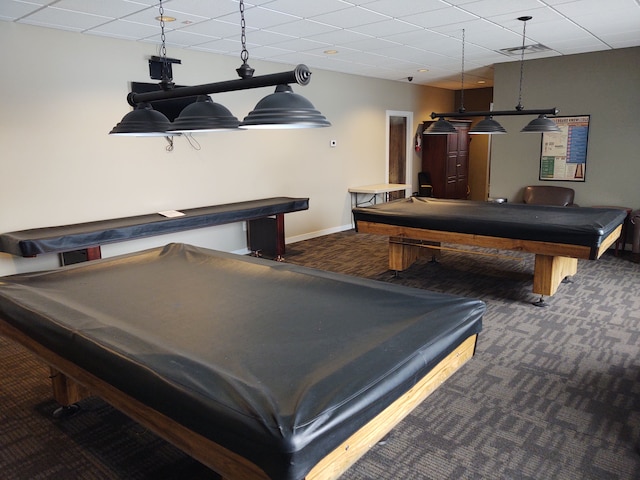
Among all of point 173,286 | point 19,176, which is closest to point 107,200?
point 19,176

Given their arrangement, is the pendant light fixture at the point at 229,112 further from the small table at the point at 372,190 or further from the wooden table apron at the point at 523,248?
the small table at the point at 372,190

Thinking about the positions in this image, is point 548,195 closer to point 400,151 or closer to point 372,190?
point 372,190

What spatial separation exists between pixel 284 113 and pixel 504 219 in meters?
2.89

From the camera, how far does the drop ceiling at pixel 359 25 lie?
3664mm

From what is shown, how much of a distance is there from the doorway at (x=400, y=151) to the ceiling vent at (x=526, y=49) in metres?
2.98

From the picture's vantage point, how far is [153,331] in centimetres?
181

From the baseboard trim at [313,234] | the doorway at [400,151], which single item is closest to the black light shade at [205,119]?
the baseboard trim at [313,234]

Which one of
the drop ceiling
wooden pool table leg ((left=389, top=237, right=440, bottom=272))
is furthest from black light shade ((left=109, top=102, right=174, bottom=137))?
wooden pool table leg ((left=389, top=237, right=440, bottom=272))

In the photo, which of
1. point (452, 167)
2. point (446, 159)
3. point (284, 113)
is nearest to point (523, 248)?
point (284, 113)

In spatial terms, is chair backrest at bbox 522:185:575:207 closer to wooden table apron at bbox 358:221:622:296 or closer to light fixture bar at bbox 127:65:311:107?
wooden table apron at bbox 358:221:622:296

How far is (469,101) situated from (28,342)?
9842 millimetres

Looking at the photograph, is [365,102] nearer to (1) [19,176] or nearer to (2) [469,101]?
(2) [469,101]

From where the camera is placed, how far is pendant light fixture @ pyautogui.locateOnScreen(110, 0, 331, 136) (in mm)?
2062

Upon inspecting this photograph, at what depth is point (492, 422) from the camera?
2428 millimetres
